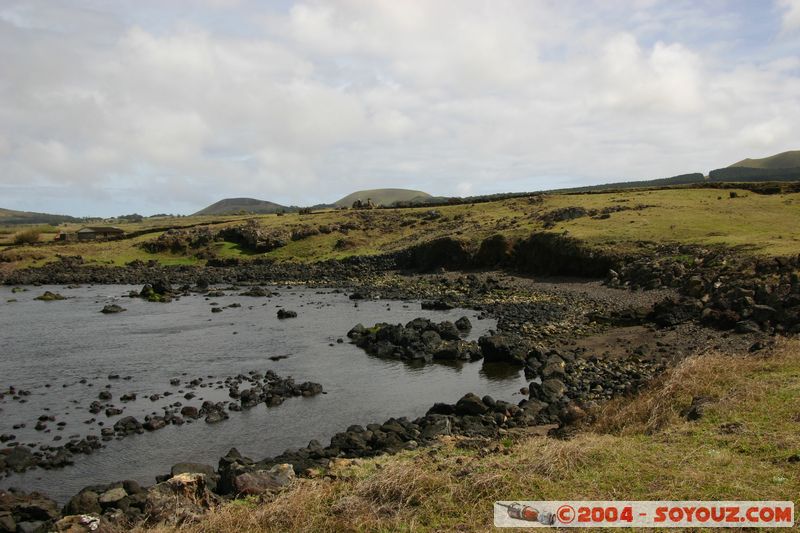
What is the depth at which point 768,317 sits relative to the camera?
30.8 meters

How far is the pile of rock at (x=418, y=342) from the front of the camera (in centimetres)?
3403

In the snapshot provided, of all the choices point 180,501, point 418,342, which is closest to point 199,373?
point 418,342

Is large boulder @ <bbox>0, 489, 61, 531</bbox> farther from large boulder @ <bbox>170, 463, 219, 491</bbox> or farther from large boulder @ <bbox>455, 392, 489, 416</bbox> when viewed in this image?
large boulder @ <bbox>455, 392, 489, 416</bbox>

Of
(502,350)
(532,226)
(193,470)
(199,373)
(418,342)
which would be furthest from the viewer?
(532,226)

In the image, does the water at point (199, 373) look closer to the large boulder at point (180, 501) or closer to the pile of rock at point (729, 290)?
the large boulder at point (180, 501)

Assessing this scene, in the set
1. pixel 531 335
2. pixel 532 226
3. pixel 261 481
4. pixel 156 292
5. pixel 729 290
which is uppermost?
pixel 532 226

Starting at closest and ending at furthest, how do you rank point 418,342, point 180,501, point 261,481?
point 180,501, point 261,481, point 418,342

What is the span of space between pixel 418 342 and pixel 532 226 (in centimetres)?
4210

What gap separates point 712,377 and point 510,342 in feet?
55.1

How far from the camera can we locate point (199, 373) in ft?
104

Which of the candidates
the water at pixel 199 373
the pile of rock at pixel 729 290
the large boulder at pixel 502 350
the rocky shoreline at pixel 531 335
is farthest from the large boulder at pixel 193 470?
the pile of rock at pixel 729 290

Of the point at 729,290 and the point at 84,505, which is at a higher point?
the point at 729,290

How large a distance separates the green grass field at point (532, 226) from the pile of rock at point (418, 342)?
2514 cm

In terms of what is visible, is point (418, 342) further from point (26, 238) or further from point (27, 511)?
point (26, 238)
